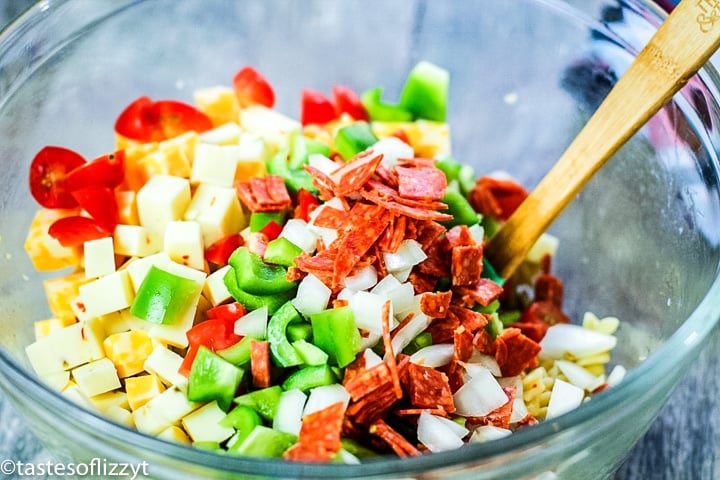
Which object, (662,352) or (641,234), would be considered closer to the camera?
(662,352)

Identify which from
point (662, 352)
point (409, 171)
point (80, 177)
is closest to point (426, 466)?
point (662, 352)

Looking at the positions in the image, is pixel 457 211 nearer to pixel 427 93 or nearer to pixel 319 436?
pixel 427 93

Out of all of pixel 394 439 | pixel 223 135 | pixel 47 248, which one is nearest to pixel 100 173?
pixel 47 248

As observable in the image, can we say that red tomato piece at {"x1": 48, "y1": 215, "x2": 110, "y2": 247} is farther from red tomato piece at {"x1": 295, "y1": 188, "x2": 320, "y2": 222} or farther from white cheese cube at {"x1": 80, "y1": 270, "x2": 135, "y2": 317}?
red tomato piece at {"x1": 295, "y1": 188, "x2": 320, "y2": 222}

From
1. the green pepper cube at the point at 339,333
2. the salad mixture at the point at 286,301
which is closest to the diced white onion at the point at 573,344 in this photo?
the salad mixture at the point at 286,301

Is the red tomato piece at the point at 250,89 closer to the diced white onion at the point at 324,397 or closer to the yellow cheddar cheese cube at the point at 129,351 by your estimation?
the yellow cheddar cheese cube at the point at 129,351

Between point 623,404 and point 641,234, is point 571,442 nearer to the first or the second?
point 623,404

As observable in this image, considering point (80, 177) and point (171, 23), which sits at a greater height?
point (171, 23)
